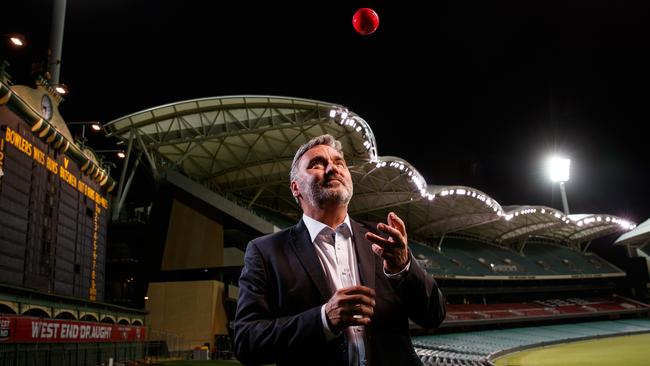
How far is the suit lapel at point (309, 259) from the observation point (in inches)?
97.0

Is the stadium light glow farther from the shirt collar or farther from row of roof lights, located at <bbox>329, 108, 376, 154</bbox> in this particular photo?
the shirt collar

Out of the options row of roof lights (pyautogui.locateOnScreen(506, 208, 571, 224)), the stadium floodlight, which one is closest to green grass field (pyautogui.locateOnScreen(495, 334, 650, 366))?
row of roof lights (pyautogui.locateOnScreen(506, 208, 571, 224))

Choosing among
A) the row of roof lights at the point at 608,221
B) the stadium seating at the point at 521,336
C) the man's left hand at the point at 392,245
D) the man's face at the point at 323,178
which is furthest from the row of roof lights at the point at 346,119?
the row of roof lights at the point at 608,221

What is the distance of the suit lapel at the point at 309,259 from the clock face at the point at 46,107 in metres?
17.4

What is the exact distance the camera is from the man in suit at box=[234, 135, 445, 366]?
2248mm

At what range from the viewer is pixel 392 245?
2.33m

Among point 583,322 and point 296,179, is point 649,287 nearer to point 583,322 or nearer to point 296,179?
point 583,322

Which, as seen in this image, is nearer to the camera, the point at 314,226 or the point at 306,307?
the point at 306,307

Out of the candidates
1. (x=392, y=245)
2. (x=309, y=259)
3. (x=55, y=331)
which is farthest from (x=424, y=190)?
(x=392, y=245)

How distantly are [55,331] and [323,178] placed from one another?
1668cm

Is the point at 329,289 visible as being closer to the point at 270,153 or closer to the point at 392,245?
the point at 392,245

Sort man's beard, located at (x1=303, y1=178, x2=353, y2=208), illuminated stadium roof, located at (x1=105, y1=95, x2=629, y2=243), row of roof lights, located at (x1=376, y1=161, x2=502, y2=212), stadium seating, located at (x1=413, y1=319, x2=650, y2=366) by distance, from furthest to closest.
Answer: row of roof lights, located at (x1=376, y1=161, x2=502, y2=212) → stadium seating, located at (x1=413, y1=319, x2=650, y2=366) → illuminated stadium roof, located at (x1=105, y1=95, x2=629, y2=243) → man's beard, located at (x1=303, y1=178, x2=353, y2=208)

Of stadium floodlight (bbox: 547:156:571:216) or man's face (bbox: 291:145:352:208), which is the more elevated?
stadium floodlight (bbox: 547:156:571:216)

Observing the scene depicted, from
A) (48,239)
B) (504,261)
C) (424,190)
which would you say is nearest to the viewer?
(48,239)
